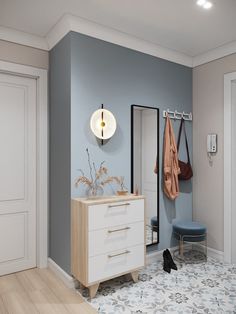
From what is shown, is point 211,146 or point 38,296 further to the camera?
point 211,146

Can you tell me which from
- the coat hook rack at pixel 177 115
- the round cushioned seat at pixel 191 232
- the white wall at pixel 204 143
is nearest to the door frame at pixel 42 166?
the coat hook rack at pixel 177 115

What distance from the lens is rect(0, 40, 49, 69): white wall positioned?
2744mm

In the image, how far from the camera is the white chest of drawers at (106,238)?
2316 millimetres

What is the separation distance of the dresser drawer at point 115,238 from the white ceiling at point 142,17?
204cm

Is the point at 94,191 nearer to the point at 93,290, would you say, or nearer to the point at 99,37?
the point at 93,290

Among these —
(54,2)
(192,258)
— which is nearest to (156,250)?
(192,258)

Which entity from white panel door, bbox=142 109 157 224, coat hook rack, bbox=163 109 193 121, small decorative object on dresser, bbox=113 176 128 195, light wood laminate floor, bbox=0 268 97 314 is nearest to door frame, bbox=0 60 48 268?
light wood laminate floor, bbox=0 268 97 314

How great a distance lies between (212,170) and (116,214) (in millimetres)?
1551

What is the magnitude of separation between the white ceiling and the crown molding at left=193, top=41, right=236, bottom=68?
88mm

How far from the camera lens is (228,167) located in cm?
315

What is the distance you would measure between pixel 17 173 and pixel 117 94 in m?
1.42

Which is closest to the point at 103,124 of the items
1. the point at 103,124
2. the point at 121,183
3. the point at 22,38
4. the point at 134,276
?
the point at 103,124

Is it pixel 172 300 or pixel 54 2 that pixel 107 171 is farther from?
pixel 54 2

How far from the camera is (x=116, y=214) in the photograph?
2.48 m
